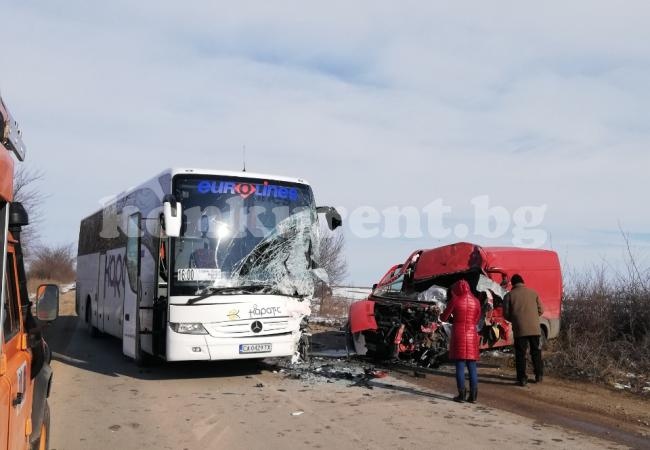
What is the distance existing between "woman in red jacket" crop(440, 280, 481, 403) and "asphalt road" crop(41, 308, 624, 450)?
32 centimetres

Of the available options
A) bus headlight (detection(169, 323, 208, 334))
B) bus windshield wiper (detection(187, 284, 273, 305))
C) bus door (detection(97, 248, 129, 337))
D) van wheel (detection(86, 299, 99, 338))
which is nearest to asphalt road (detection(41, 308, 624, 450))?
bus headlight (detection(169, 323, 208, 334))

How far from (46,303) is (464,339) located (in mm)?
5995

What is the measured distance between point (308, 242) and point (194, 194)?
6.84ft

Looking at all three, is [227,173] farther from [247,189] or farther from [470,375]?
[470,375]

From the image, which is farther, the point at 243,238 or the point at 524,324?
the point at 524,324

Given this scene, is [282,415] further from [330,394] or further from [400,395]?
[400,395]

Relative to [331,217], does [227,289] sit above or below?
below

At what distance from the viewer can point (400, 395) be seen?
9.35 meters

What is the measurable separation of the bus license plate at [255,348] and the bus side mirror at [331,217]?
2.41 metres

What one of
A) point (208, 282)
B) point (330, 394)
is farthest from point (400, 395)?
point (208, 282)

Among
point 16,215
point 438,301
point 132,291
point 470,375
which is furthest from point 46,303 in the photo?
point 438,301

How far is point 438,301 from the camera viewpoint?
39.3 feet

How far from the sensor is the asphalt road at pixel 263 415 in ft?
22.0

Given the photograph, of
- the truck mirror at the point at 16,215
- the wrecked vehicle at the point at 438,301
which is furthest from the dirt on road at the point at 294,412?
the truck mirror at the point at 16,215
